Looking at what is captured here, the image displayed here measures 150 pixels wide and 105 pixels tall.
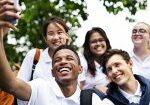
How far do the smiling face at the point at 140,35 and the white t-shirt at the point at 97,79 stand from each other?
0.72 meters

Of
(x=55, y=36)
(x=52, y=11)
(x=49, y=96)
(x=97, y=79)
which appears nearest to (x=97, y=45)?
(x=97, y=79)

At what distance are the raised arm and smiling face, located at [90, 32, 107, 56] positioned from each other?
200cm

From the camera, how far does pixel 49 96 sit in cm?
466

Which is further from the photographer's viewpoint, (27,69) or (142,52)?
(142,52)

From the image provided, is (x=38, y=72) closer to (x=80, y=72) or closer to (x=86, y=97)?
(x=80, y=72)

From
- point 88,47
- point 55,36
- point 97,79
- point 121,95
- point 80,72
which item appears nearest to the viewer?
point 80,72

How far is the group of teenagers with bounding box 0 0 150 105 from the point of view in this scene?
4.53m

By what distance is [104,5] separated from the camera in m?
13.0

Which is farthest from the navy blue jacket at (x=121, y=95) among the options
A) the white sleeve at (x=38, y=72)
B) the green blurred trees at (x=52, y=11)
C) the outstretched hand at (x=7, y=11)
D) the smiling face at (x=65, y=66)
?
the green blurred trees at (x=52, y=11)

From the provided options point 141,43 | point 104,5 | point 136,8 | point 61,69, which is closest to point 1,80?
point 61,69

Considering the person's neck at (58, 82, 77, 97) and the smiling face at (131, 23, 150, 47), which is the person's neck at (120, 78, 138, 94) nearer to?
the person's neck at (58, 82, 77, 97)

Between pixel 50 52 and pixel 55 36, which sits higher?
pixel 55 36

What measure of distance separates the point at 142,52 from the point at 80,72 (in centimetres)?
176

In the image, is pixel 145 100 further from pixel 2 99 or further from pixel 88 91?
pixel 2 99
